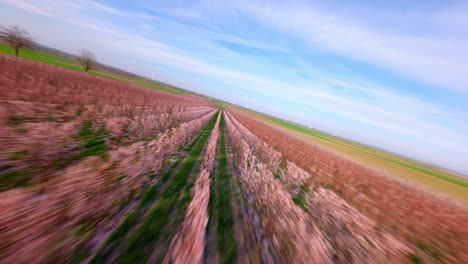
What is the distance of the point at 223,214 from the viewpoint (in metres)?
5.23

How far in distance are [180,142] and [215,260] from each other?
8.06 meters

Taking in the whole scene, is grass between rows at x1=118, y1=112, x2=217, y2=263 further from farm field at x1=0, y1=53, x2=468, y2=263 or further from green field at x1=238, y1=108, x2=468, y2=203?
green field at x1=238, y1=108, x2=468, y2=203

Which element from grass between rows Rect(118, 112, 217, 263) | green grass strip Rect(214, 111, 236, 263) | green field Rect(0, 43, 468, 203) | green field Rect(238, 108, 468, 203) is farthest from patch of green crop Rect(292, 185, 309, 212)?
green field Rect(0, 43, 468, 203)

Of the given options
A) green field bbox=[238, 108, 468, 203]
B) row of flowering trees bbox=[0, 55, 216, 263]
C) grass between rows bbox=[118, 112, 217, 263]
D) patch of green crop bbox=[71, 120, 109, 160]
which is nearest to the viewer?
row of flowering trees bbox=[0, 55, 216, 263]

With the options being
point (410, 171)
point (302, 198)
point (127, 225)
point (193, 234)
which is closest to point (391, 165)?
point (410, 171)

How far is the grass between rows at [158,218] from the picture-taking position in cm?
314

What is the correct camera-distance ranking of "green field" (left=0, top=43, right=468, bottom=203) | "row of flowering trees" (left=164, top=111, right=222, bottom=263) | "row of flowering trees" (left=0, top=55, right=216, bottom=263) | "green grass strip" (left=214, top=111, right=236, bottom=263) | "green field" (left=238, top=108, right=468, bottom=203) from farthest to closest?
"green field" (left=0, top=43, right=468, bottom=203) → "green field" (left=238, top=108, right=468, bottom=203) → "green grass strip" (left=214, top=111, right=236, bottom=263) → "row of flowering trees" (left=164, top=111, right=222, bottom=263) → "row of flowering trees" (left=0, top=55, right=216, bottom=263)

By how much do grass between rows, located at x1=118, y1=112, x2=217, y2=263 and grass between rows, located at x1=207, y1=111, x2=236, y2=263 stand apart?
778 mm

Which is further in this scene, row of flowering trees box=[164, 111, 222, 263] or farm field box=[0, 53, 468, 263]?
row of flowering trees box=[164, 111, 222, 263]

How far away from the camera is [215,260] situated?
139 inches

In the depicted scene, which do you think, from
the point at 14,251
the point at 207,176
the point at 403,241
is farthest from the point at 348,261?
the point at 14,251

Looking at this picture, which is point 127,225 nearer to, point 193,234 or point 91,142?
point 193,234

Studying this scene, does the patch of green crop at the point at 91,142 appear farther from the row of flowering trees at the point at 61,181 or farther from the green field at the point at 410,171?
the green field at the point at 410,171

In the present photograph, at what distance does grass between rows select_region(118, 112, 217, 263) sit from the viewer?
314 cm
